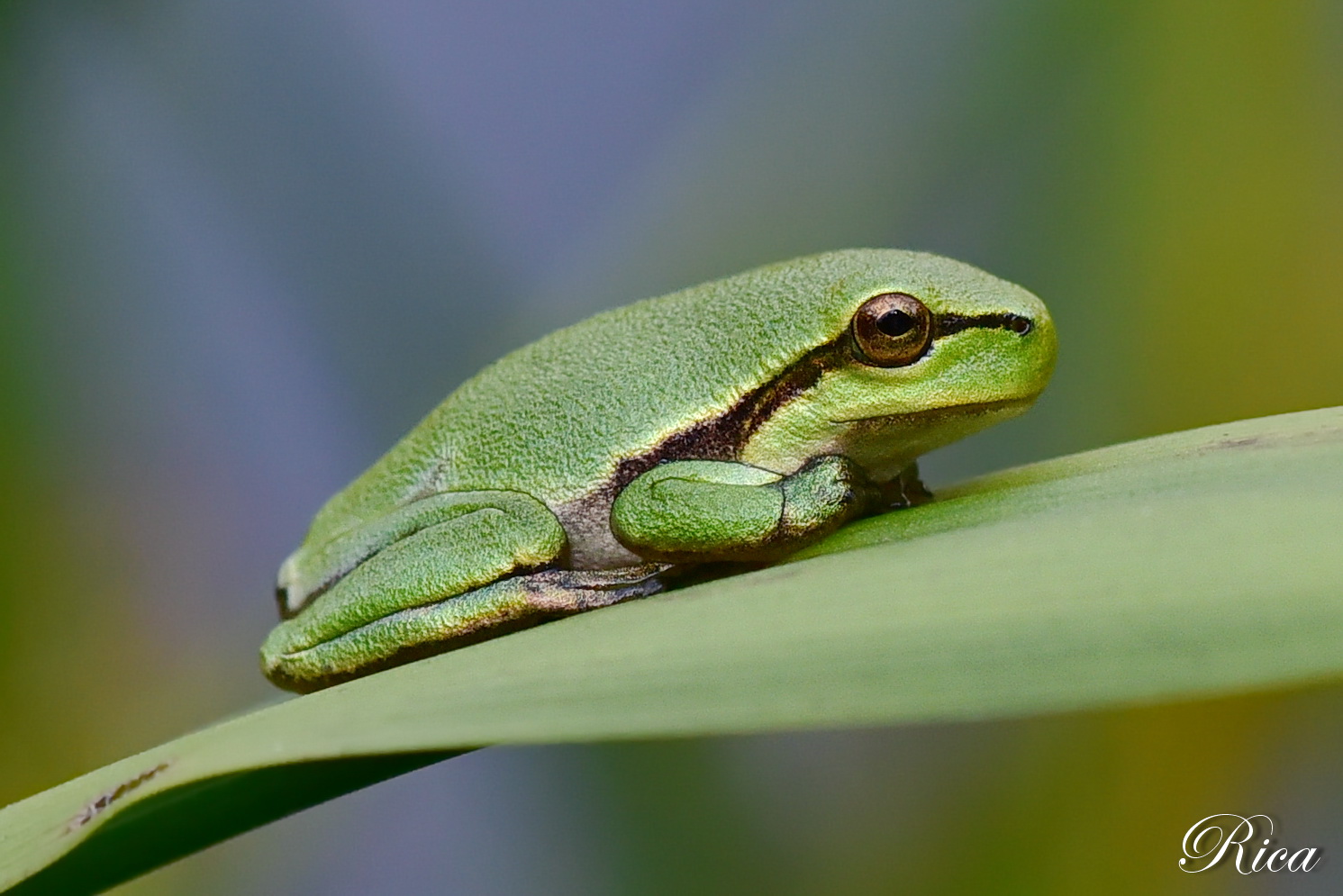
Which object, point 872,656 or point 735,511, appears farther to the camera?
point 735,511

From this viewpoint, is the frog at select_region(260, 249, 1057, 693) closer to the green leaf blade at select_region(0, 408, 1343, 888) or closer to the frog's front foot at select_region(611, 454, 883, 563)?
the frog's front foot at select_region(611, 454, 883, 563)

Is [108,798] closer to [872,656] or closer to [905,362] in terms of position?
[872,656]

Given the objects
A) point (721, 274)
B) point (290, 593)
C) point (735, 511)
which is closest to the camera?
point (735, 511)

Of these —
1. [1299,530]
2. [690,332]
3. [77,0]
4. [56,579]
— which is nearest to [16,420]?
[56,579]

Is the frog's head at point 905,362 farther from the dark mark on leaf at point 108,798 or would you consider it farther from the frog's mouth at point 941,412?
the dark mark on leaf at point 108,798

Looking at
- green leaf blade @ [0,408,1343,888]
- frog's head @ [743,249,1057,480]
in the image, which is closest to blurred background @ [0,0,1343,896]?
frog's head @ [743,249,1057,480]

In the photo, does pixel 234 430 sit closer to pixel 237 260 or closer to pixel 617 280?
pixel 237 260

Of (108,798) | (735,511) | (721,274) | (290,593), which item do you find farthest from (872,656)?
(721,274)

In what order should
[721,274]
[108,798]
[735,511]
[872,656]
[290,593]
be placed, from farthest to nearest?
[721,274] → [290,593] → [735,511] → [108,798] → [872,656]
